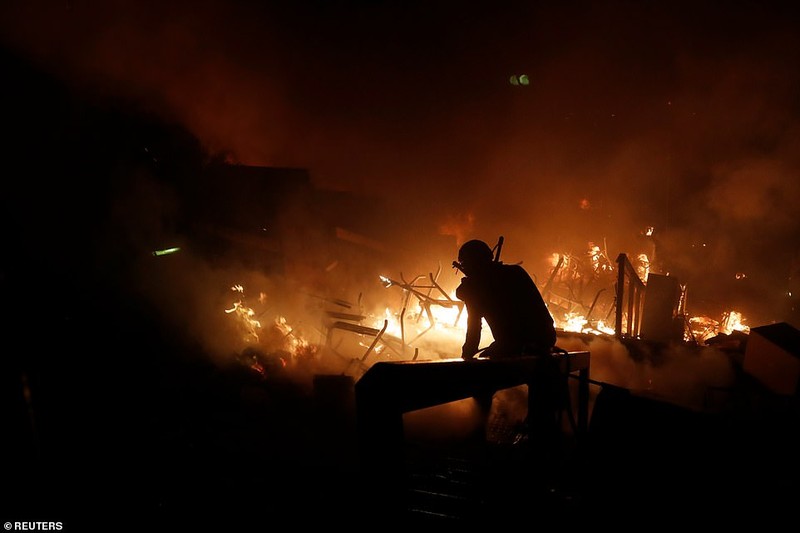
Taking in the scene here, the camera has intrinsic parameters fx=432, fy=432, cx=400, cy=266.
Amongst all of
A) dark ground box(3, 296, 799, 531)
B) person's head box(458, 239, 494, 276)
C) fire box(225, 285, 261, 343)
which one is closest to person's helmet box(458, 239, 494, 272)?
person's head box(458, 239, 494, 276)

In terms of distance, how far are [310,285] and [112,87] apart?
17.9 ft

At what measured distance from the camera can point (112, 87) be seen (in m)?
8.09

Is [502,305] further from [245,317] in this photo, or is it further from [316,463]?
[245,317]

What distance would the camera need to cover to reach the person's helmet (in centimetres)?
463

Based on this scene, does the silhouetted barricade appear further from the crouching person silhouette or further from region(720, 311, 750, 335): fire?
region(720, 311, 750, 335): fire

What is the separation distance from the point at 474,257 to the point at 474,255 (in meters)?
0.02

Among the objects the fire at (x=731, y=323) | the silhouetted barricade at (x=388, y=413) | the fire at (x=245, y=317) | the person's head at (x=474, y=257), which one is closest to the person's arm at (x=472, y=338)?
the person's head at (x=474, y=257)

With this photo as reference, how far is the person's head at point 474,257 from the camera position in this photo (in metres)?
4.63

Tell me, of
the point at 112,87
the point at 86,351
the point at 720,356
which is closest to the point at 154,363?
the point at 86,351

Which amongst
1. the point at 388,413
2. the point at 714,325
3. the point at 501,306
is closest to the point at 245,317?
the point at 501,306

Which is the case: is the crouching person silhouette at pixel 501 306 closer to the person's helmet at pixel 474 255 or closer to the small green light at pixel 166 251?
the person's helmet at pixel 474 255

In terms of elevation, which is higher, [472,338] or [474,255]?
[474,255]

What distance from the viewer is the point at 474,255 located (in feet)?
15.2

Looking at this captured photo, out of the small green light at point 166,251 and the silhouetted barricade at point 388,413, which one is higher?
the small green light at point 166,251
